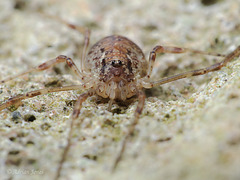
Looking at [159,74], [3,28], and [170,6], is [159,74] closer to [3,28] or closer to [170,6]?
[170,6]

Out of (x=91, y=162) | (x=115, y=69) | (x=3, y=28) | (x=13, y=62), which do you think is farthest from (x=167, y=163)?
(x=3, y=28)

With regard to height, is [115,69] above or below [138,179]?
above

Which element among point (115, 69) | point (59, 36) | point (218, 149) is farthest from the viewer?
point (59, 36)

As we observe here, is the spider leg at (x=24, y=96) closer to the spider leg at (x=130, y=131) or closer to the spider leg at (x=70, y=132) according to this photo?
the spider leg at (x=70, y=132)

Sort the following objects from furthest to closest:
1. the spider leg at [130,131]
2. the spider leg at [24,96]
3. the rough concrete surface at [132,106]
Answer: the spider leg at [24,96] < the spider leg at [130,131] < the rough concrete surface at [132,106]

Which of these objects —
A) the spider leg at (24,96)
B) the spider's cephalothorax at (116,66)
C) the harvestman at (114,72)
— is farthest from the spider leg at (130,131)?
the spider leg at (24,96)

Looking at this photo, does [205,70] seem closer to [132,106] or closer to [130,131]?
[132,106]

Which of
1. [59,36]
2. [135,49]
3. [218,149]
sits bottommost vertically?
[218,149]

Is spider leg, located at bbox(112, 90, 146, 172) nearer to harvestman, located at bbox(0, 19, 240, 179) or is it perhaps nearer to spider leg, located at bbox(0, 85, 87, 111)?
harvestman, located at bbox(0, 19, 240, 179)

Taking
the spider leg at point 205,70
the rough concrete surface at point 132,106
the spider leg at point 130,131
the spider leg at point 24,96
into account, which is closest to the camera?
the rough concrete surface at point 132,106
